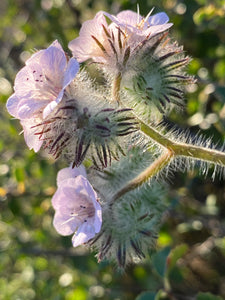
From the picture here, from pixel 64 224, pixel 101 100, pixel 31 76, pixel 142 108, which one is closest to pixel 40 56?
pixel 31 76

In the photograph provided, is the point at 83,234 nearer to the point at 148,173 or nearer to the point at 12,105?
the point at 148,173

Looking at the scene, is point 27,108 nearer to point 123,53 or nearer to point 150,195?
point 123,53

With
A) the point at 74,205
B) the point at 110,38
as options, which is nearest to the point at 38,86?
the point at 110,38

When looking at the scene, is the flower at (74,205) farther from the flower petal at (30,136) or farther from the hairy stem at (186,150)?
the hairy stem at (186,150)

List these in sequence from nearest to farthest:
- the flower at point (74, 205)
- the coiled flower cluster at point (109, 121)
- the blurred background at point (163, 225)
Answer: the coiled flower cluster at point (109, 121) < the flower at point (74, 205) < the blurred background at point (163, 225)

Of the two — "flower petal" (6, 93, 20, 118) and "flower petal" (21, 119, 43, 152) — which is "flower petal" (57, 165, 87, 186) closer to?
"flower petal" (21, 119, 43, 152)

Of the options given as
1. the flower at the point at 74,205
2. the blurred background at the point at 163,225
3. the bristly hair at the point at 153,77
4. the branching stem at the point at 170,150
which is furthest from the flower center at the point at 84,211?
the blurred background at the point at 163,225
